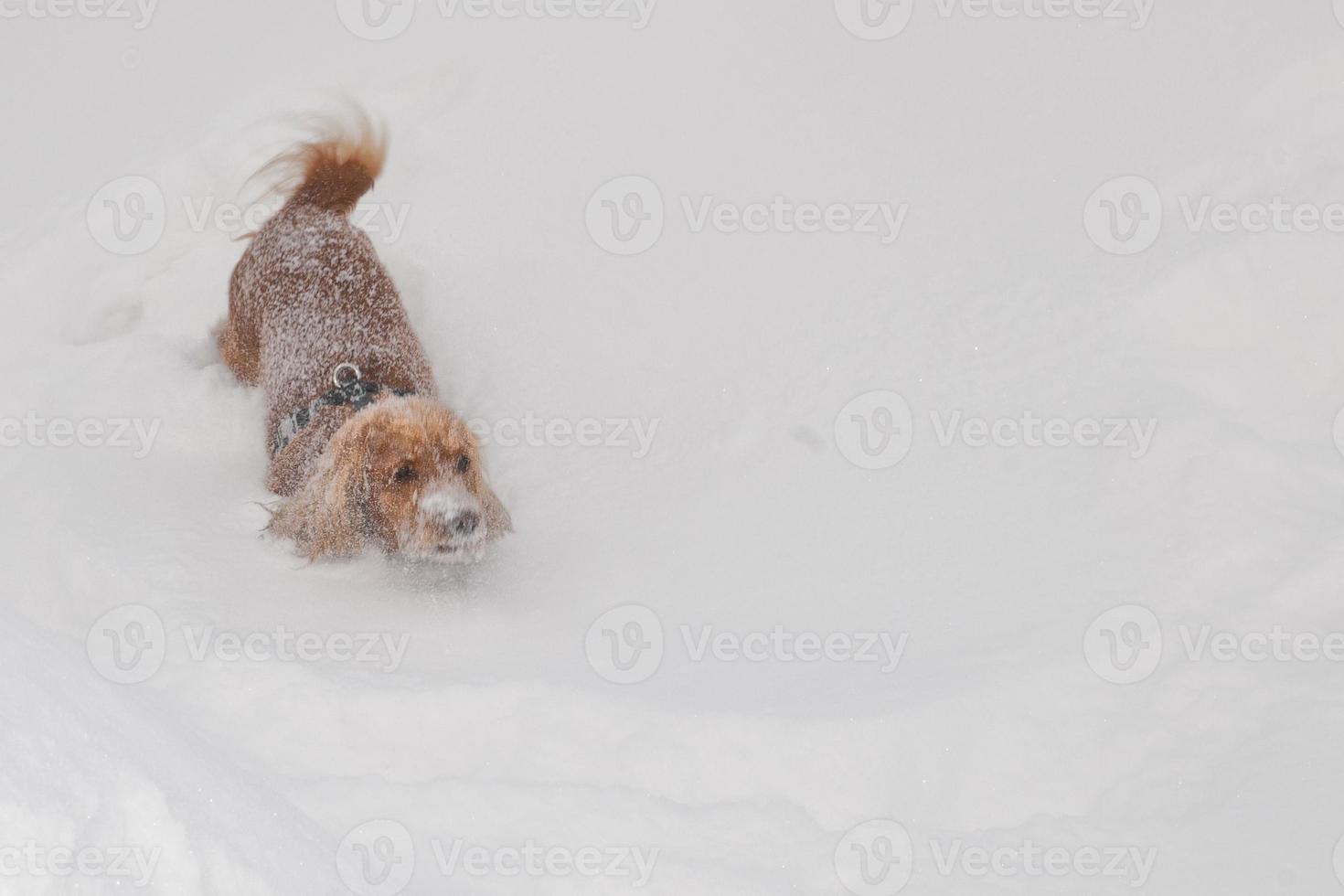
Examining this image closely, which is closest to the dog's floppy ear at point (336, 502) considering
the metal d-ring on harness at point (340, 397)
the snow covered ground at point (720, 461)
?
the snow covered ground at point (720, 461)

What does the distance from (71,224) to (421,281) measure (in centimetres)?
149

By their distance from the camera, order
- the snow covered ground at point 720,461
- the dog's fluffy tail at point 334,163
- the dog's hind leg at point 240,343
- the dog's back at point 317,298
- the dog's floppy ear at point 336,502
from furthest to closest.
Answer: the dog's fluffy tail at point 334,163 < the dog's hind leg at point 240,343 < the dog's back at point 317,298 < the dog's floppy ear at point 336,502 < the snow covered ground at point 720,461

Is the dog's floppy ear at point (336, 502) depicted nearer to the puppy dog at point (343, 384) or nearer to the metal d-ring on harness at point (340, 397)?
the puppy dog at point (343, 384)

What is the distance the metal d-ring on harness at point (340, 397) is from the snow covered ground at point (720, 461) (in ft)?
1.00

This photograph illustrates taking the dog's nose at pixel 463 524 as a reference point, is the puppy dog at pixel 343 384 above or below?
above

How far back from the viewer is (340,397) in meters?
4.08

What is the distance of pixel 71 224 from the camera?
5.06 m

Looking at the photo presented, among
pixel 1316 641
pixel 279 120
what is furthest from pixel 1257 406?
pixel 279 120

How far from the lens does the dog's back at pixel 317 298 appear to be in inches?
171

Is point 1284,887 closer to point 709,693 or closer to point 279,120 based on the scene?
point 709,693

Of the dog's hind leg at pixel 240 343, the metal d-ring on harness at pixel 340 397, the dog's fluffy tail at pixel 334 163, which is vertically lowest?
the metal d-ring on harness at pixel 340 397

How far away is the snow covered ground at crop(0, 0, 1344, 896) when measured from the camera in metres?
2.44

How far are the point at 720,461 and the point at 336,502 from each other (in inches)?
48.7

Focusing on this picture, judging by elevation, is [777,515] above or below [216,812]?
above
